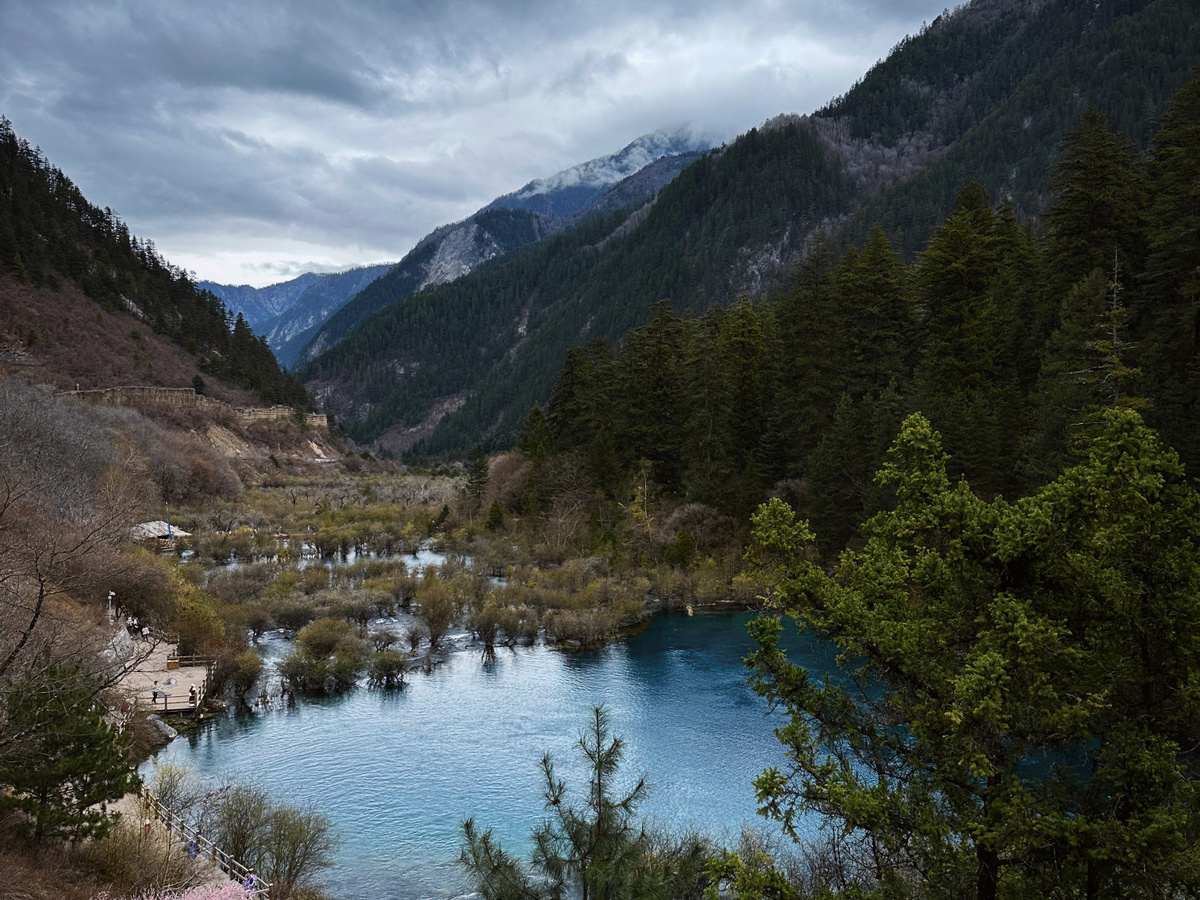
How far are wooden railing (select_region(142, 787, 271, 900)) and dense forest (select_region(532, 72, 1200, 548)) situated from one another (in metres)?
22.5

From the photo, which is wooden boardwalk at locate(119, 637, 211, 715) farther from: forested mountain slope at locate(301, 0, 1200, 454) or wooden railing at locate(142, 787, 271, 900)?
forested mountain slope at locate(301, 0, 1200, 454)

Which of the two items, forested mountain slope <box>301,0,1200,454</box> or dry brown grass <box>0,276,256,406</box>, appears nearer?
dry brown grass <box>0,276,256,406</box>

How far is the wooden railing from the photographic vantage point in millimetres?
15992

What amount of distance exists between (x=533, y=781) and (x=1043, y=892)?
59.2ft

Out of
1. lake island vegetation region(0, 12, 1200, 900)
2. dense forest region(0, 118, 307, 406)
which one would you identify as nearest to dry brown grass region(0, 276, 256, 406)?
dense forest region(0, 118, 307, 406)

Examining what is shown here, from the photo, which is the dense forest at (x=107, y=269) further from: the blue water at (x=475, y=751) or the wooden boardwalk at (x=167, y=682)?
the blue water at (x=475, y=751)

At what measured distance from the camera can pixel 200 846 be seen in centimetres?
1734

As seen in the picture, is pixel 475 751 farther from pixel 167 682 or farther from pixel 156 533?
pixel 156 533

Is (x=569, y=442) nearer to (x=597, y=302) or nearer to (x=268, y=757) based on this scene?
(x=268, y=757)

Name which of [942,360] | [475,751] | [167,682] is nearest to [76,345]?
[167,682]

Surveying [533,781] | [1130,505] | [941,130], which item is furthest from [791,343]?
[941,130]

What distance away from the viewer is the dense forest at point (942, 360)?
1103 inches

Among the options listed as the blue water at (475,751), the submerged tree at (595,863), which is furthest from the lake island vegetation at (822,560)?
the blue water at (475,751)

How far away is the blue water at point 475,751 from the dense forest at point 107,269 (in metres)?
81.0
